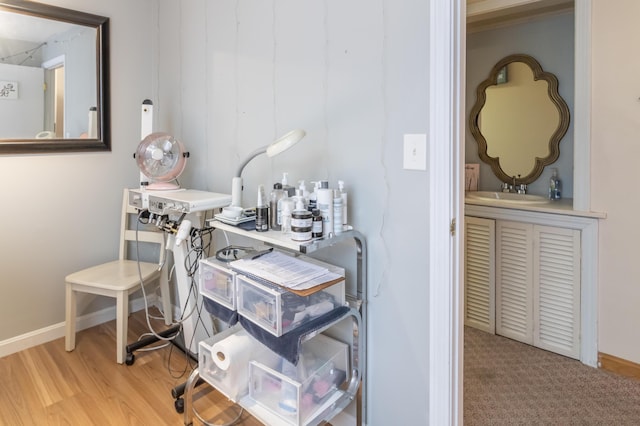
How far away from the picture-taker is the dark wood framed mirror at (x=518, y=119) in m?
2.62

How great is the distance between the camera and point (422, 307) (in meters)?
1.41

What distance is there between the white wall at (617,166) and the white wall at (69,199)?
107 inches

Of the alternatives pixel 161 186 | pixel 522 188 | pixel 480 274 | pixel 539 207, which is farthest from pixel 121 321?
pixel 522 188

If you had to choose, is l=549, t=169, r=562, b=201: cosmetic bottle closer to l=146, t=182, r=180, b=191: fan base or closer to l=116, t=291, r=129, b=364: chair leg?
l=146, t=182, r=180, b=191: fan base

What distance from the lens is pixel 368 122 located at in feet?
4.95

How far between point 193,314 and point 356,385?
99cm

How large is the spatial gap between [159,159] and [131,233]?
30.9 inches

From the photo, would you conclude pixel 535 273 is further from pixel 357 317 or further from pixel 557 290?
pixel 357 317

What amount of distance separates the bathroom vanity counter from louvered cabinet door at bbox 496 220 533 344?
108 mm

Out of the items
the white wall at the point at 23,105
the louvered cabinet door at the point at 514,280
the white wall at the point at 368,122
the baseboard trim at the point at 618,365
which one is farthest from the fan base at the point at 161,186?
the baseboard trim at the point at 618,365

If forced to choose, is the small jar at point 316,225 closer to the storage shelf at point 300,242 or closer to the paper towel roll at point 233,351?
the storage shelf at point 300,242

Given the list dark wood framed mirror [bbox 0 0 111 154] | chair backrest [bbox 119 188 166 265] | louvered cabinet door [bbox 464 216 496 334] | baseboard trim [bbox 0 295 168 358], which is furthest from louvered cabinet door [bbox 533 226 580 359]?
dark wood framed mirror [bbox 0 0 111 154]

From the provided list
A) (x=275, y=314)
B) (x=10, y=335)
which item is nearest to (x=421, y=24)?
(x=275, y=314)

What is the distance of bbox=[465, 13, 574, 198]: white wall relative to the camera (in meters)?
2.56
